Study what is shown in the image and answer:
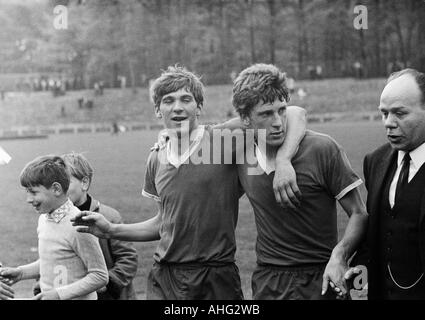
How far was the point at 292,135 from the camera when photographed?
271 cm

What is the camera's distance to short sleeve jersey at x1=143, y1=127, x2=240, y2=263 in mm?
2830

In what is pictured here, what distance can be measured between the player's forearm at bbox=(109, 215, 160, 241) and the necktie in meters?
1.03

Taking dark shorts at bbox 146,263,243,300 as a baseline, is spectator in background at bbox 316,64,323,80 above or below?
above

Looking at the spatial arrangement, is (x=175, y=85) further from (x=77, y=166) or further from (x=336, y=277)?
(x=336, y=277)

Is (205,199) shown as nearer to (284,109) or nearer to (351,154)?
(284,109)

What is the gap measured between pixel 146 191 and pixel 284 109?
28.4 inches

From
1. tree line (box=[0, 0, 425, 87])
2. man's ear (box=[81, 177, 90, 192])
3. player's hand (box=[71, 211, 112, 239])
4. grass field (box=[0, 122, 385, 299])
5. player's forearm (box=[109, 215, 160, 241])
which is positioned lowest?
grass field (box=[0, 122, 385, 299])

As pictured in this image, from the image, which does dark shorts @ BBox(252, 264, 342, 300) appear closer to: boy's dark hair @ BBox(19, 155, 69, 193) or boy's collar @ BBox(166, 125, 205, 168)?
boy's collar @ BBox(166, 125, 205, 168)

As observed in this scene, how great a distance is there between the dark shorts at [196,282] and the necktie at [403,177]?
780mm

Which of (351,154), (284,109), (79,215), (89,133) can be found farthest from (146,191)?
(89,133)

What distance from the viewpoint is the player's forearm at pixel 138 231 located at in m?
2.91

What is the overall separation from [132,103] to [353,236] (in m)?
9.50

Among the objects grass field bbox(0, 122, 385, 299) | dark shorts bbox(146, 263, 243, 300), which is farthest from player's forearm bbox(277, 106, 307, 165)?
grass field bbox(0, 122, 385, 299)
